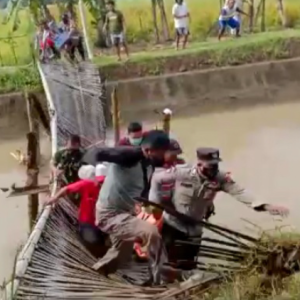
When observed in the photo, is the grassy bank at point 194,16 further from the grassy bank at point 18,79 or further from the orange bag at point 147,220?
the orange bag at point 147,220

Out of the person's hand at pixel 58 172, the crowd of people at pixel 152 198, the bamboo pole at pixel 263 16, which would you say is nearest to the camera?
the crowd of people at pixel 152 198

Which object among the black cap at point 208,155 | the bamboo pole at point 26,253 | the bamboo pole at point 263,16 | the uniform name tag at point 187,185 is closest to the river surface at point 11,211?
the bamboo pole at point 26,253

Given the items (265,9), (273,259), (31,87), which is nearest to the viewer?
(273,259)

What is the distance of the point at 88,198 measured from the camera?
6.32 m

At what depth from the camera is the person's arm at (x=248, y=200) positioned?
533 centimetres

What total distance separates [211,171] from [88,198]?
3.43 feet

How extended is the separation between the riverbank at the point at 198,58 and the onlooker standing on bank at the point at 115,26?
25 cm

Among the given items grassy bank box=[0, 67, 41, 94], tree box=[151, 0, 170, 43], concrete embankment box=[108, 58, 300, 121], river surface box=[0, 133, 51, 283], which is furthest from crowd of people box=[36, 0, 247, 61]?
river surface box=[0, 133, 51, 283]

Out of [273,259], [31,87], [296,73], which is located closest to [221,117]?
[296,73]

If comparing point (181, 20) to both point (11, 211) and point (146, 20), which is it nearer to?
point (146, 20)

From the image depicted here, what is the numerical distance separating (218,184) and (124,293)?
1.02m

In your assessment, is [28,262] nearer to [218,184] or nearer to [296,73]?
[218,184]

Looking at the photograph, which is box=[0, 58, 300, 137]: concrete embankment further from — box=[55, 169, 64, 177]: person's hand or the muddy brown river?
box=[55, 169, 64, 177]: person's hand

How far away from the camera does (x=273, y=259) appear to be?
508 cm
